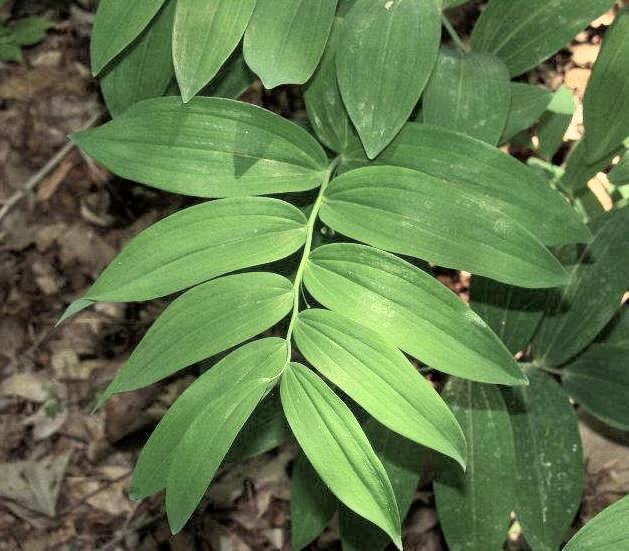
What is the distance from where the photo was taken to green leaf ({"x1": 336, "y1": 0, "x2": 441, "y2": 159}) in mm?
956

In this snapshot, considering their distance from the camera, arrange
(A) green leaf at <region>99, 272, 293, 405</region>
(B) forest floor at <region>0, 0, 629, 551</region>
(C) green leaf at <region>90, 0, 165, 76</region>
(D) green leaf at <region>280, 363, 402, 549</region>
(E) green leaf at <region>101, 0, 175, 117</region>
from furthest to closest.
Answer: (B) forest floor at <region>0, 0, 629, 551</region>, (E) green leaf at <region>101, 0, 175, 117</region>, (C) green leaf at <region>90, 0, 165, 76</region>, (A) green leaf at <region>99, 272, 293, 405</region>, (D) green leaf at <region>280, 363, 402, 549</region>

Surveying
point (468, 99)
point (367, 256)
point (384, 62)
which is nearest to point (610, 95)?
point (468, 99)

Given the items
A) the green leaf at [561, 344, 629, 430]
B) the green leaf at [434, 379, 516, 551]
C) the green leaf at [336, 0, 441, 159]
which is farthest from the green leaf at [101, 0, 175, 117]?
the green leaf at [561, 344, 629, 430]

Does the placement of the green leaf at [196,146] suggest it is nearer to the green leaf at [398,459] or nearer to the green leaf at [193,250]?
the green leaf at [193,250]

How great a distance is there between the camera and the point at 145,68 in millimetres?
1082

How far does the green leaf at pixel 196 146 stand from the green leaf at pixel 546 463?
524mm

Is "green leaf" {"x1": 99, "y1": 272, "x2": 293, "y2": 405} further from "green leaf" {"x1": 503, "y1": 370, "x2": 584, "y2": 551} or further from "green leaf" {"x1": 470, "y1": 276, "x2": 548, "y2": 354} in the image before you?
"green leaf" {"x1": 503, "y1": 370, "x2": 584, "y2": 551}

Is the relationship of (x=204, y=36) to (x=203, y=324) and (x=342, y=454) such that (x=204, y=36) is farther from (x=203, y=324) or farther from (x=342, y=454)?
(x=342, y=454)

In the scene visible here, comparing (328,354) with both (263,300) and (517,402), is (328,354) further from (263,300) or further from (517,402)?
(517,402)

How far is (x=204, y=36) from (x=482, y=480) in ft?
2.31

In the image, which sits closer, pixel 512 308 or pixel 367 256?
pixel 367 256

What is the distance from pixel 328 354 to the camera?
82cm

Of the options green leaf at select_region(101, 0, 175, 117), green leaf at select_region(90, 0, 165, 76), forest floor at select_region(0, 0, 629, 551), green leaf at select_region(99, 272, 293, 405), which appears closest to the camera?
green leaf at select_region(99, 272, 293, 405)

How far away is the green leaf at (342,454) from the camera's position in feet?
2.43
